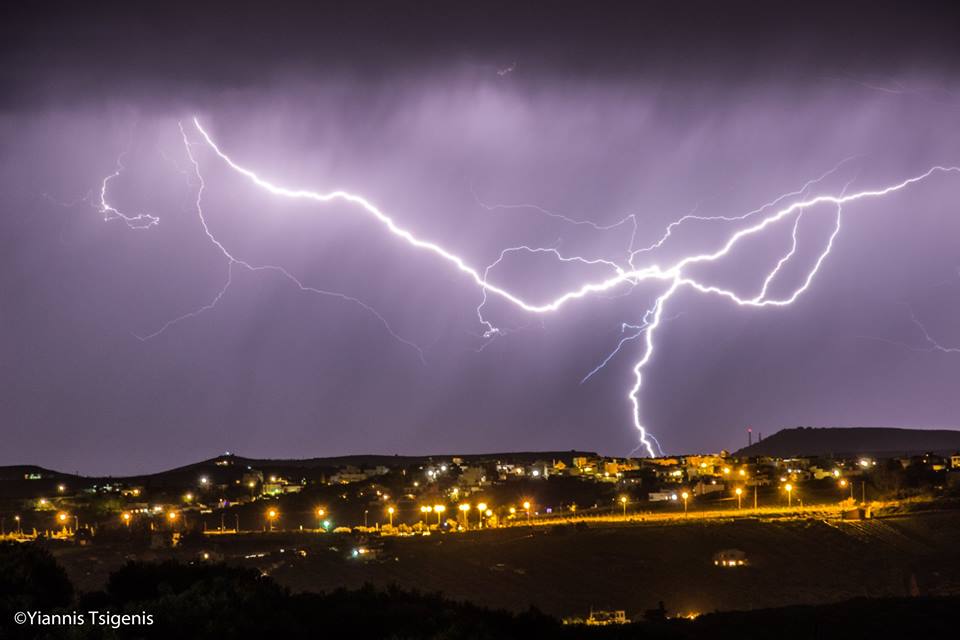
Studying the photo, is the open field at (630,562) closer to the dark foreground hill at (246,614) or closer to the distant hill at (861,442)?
the dark foreground hill at (246,614)

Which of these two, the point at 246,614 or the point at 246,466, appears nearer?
the point at 246,614

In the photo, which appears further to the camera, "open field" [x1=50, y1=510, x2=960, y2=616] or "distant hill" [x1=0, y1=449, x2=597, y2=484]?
"distant hill" [x1=0, y1=449, x2=597, y2=484]

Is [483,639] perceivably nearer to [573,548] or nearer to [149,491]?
[573,548]

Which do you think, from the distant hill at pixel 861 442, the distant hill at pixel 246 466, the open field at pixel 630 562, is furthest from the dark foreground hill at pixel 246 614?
the distant hill at pixel 861 442

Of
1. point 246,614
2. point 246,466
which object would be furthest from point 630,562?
point 246,466

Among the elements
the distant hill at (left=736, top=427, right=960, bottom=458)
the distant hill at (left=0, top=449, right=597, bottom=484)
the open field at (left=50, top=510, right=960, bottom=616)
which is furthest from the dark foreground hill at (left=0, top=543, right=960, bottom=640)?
the distant hill at (left=736, top=427, right=960, bottom=458)

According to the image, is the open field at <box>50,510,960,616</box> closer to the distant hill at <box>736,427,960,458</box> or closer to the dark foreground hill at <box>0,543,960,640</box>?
the dark foreground hill at <box>0,543,960,640</box>

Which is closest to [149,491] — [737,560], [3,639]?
[737,560]

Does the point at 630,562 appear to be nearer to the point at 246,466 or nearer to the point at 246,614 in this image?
the point at 246,614

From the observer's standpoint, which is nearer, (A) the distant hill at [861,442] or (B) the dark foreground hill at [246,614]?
(B) the dark foreground hill at [246,614]

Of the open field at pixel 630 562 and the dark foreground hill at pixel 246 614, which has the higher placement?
the dark foreground hill at pixel 246 614
